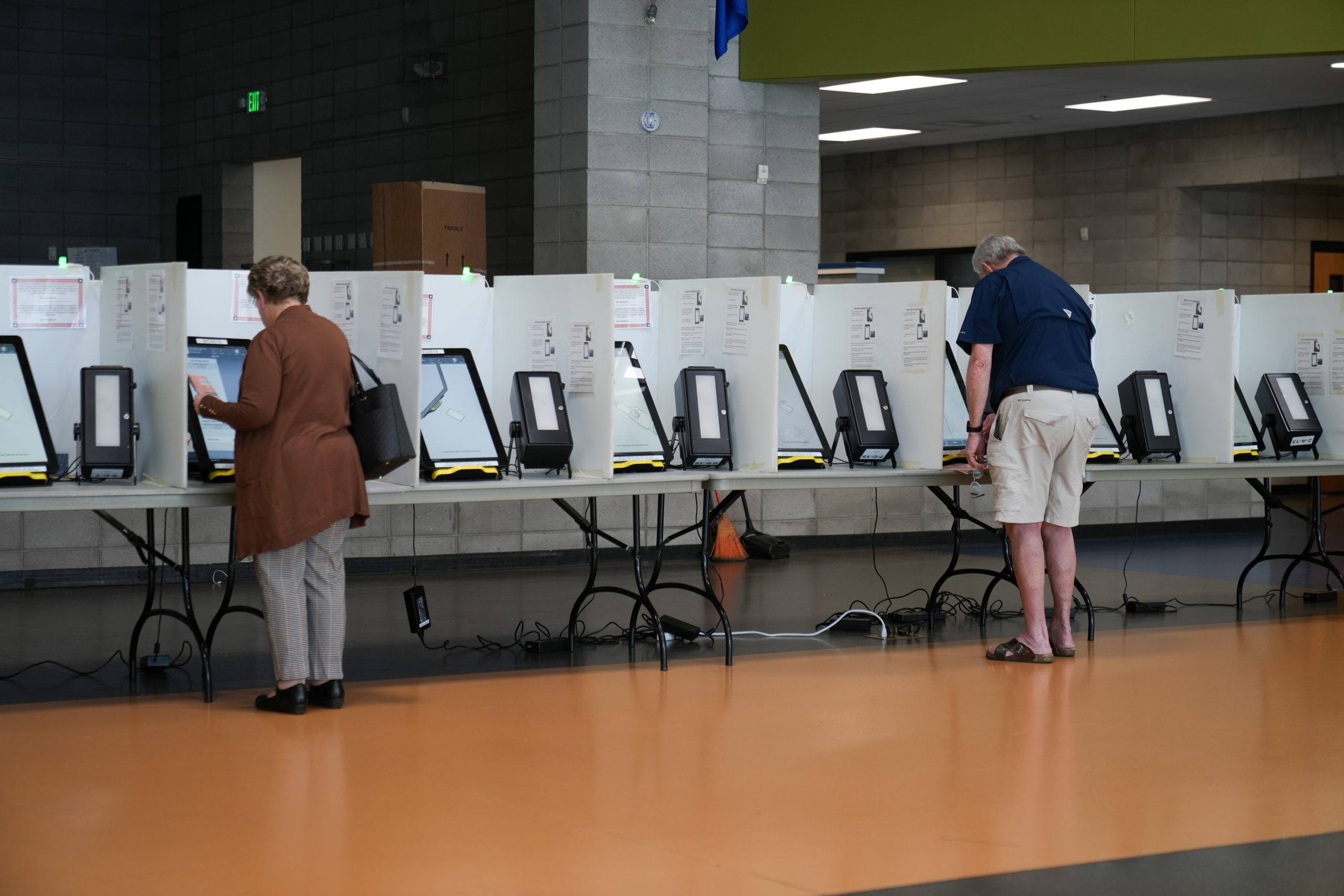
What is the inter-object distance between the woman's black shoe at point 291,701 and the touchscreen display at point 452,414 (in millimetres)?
895

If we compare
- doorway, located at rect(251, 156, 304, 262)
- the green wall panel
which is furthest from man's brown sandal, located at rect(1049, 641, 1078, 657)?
doorway, located at rect(251, 156, 304, 262)

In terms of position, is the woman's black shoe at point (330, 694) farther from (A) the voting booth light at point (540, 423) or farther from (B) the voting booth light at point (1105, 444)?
(B) the voting booth light at point (1105, 444)

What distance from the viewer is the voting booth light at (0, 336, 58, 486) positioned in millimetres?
4438

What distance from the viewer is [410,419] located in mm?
4672

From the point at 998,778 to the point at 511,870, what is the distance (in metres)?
1.27

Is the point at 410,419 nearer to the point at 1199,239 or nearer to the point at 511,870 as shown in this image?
the point at 511,870

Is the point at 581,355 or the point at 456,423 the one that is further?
the point at 581,355

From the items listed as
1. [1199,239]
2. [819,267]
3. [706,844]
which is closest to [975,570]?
[706,844]

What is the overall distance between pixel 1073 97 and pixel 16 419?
7.49 m

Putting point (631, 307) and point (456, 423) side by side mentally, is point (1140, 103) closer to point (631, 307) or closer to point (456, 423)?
point (631, 307)

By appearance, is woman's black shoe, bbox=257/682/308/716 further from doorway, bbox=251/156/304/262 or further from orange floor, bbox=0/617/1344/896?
doorway, bbox=251/156/304/262

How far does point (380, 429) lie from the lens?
440 cm

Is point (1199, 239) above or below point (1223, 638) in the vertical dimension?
above

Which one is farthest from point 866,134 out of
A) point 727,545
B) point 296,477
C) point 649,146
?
point 296,477
